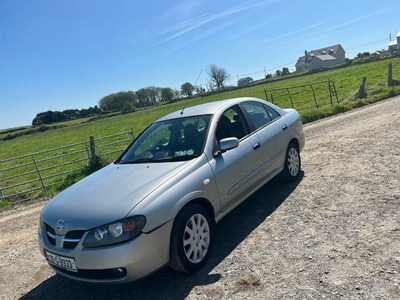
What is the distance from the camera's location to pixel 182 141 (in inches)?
163

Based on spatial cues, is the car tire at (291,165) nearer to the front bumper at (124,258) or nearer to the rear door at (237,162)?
the rear door at (237,162)

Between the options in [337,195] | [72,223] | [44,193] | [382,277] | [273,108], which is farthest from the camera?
[44,193]

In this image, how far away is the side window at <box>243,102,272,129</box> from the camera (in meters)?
4.87

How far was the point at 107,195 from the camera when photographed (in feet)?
10.7

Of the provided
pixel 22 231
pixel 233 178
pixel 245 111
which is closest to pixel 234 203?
pixel 233 178

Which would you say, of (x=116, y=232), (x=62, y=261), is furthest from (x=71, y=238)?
(x=116, y=232)

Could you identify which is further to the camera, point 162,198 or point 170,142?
point 170,142

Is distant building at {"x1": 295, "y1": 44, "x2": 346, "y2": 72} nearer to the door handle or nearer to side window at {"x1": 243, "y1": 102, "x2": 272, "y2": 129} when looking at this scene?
side window at {"x1": 243, "y1": 102, "x2": 272, "y2": 129}

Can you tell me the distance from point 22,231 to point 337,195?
553cm

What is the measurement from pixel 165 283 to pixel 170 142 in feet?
5.96

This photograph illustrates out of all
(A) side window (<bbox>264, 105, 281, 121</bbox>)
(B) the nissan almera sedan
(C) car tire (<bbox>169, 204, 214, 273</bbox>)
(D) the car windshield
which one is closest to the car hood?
(B) the nissan almera sedan

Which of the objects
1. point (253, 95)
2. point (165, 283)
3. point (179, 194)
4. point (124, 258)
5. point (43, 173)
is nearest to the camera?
point (124, 258)

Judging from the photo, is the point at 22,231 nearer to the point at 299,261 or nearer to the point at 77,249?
the point at 77,249

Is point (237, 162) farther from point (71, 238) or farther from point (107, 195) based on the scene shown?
point (71, 238)
